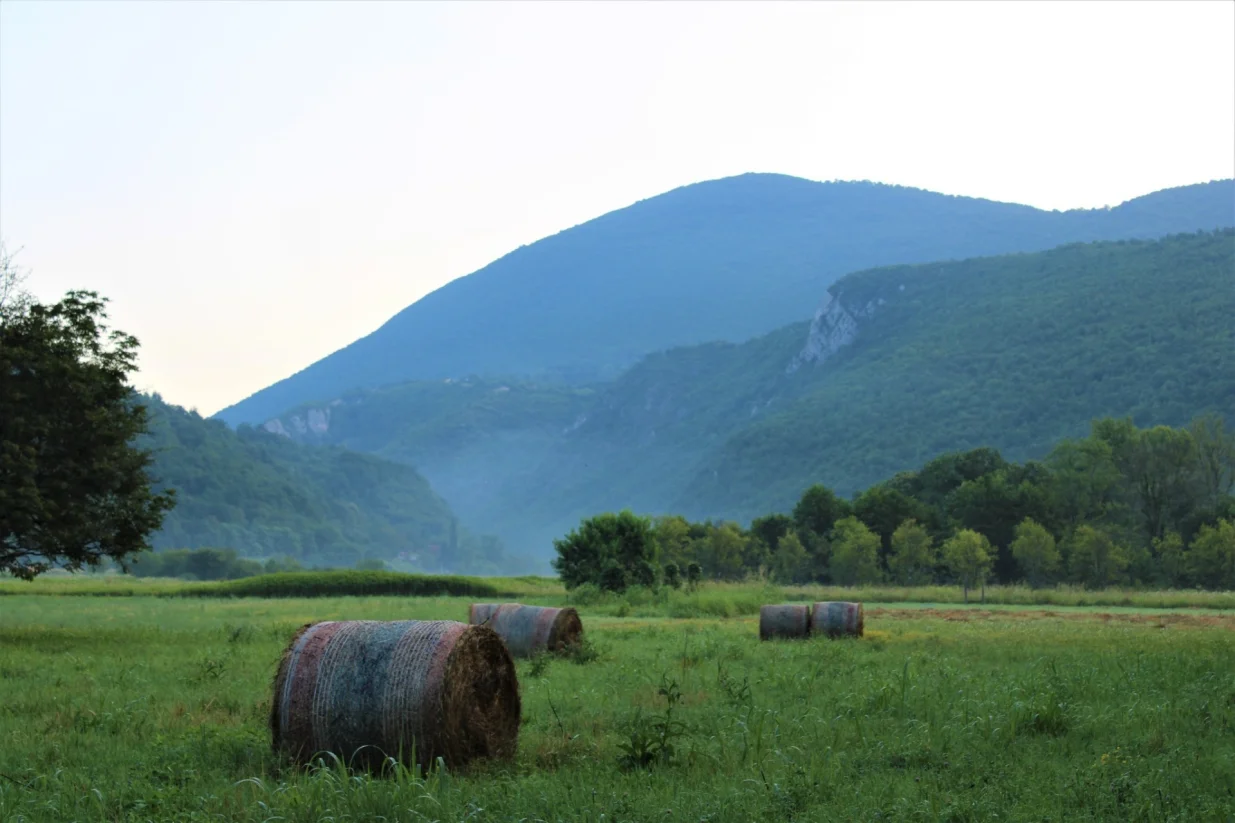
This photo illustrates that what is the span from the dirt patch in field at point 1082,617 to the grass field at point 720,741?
11481 millimetres

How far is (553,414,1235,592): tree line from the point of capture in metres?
67.1

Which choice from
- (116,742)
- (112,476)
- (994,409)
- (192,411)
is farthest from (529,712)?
(192,411)

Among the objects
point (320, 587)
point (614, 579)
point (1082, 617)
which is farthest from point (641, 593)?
point (320, 587)

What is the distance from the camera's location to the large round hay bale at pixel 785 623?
2550 cm

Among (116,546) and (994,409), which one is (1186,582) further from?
(994,409)

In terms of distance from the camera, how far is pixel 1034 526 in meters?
68.3

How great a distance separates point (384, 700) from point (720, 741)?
3.03 meters

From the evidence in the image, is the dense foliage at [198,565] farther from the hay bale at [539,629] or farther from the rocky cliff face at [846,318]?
the rocky cliff face at [846,318]

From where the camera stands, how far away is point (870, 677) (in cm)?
1639

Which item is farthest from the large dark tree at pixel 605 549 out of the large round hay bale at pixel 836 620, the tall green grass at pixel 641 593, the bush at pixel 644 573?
the large round hay bale at pixel 836 620

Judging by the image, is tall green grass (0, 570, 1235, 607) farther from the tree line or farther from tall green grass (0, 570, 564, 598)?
the tree line

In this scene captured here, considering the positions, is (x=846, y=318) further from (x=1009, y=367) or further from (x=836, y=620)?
(x=836, y=620)

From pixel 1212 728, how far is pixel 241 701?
10453 millimetres

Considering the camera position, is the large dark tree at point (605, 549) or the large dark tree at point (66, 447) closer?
the large dark tree at point (66, 447)
